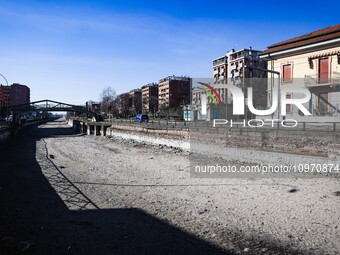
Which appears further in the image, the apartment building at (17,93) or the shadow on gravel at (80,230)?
the apartment building at (17,93)

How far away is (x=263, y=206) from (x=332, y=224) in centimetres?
213

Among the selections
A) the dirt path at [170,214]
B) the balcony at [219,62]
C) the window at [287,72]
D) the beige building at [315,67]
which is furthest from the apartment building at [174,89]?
the dirt path at [170,214]

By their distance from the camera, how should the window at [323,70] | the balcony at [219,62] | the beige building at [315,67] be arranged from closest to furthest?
the beige building at [315,67], the window at [323,70], the balcony at [219,62]

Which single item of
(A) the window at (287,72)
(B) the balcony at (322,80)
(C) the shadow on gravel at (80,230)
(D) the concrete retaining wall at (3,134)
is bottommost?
(C) the shadow on gravel at (80,230)

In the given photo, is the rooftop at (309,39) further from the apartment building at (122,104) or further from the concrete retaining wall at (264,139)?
the apartment building at (122,104)

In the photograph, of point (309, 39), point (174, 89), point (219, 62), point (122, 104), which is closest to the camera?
point (309, 39)

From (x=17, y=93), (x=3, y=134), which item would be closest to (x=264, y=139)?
(x=3, y=134)

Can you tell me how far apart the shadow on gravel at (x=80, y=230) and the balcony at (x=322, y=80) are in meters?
21.3

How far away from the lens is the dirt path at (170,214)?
256 inches

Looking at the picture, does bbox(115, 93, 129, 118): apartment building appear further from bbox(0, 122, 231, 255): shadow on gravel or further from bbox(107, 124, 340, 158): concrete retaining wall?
bbox(0, 122, 231, 255): shadow on gravel

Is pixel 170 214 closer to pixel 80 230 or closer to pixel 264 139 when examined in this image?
pixel 80 230

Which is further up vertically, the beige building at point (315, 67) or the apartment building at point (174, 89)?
the apartment building at point (174, 89)

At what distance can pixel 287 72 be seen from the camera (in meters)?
26.7

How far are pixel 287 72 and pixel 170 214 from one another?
2292 cm
